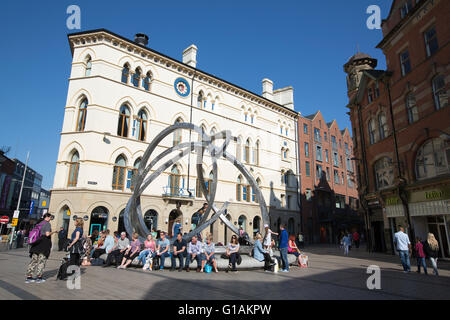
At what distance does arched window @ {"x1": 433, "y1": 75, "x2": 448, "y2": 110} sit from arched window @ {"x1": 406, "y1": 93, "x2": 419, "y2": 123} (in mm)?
1589

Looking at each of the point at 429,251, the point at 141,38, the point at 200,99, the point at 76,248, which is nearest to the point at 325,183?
the point at 200,99

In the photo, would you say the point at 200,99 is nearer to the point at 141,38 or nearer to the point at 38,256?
the point at 141,38

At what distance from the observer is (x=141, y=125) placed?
26547 mm

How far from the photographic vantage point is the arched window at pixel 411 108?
1888 cm

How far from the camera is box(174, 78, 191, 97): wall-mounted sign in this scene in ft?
96.7

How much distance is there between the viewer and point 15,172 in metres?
65.4

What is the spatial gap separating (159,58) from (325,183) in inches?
1200

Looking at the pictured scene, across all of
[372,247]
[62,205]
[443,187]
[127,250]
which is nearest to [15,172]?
[62,205]

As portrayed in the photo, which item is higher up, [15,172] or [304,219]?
[15,172]

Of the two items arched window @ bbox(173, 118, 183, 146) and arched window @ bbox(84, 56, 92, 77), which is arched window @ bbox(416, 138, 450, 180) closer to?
arched window @ bbox(173, 118, 183, 146)

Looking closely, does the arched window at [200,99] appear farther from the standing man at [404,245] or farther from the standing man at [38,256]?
the standing man at [38,256]

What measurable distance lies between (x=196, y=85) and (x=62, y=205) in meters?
17.8
